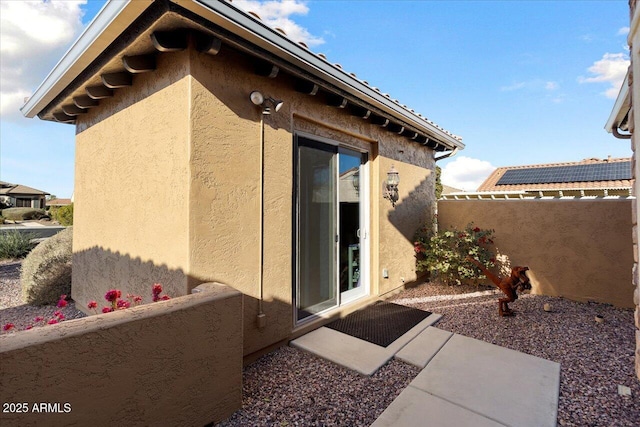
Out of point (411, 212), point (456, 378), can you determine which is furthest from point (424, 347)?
point (411, 212)

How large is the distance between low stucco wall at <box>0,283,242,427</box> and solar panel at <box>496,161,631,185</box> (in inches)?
921

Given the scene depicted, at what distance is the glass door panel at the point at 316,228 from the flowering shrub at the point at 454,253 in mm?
3610

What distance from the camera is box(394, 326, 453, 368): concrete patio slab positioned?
14.1 ft

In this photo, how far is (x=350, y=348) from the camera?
15.0 ft

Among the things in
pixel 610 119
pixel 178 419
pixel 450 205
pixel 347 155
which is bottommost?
pixel 178 419

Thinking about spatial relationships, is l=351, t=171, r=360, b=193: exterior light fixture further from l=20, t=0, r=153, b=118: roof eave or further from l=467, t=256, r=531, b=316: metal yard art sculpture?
l=20, t=0, r=153, b=118: roof eave

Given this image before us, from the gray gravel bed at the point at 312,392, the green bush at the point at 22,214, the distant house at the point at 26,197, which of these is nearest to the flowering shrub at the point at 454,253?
the gray gravel bed at the point at 312,392

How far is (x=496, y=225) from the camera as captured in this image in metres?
8.59

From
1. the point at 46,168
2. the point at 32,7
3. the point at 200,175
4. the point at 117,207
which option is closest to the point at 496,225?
the point at 200,175

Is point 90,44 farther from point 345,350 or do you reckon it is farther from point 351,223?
point 345,350

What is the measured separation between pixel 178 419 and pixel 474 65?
12.7m

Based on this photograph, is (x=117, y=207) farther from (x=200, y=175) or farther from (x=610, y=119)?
(x=610, y=119)

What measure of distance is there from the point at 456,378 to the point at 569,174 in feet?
73.1

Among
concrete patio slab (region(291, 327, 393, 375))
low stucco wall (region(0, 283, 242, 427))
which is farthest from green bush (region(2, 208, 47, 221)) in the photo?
low stucco wall (region(0, 283, 242, 427))
